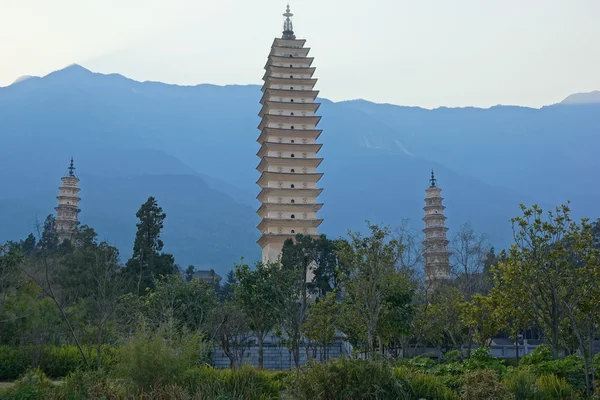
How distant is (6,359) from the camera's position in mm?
16375

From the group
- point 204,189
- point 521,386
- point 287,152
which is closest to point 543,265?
point 521,386

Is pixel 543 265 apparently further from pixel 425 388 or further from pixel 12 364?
pixel 12 364

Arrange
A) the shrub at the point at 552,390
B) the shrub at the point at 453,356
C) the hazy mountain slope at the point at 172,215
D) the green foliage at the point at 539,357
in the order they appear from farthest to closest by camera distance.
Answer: the hazy mountain slope at the point at 172,215 < the shrub at the point at 453,356 < the green foliage at the point at 539,357 < the shrub at the point at 552,390

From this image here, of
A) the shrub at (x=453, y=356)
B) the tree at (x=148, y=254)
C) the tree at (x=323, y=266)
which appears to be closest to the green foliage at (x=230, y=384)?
the shrub at (x=453, y=356)

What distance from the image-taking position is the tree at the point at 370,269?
15.2 m

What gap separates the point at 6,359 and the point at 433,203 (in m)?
45.7

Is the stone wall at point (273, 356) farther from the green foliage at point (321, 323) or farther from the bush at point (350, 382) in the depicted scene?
the bush at point (350, 382)

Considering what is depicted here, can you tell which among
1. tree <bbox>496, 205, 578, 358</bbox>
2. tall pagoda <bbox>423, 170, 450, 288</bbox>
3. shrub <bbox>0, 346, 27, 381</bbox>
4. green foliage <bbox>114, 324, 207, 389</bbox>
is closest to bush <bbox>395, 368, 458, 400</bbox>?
tree <bbox>496, 205, 578, 358</bbox>

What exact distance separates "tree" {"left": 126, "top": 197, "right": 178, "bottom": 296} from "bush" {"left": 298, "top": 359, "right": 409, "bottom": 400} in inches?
926

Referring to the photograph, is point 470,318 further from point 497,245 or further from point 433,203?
point 497,245

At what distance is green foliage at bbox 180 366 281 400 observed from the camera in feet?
33.1

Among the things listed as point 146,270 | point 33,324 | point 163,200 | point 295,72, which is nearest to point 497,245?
point 163,200

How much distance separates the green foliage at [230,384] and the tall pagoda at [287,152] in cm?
3431

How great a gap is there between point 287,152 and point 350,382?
136ft
